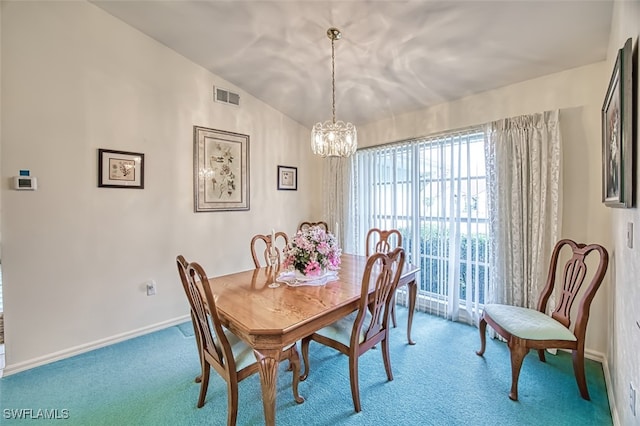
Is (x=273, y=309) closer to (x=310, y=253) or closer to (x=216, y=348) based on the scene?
(x=216, y=348)

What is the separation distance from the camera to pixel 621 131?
1.39 metres

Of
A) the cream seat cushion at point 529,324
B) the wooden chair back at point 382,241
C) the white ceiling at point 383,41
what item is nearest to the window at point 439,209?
the wooden chair back at point 382,241

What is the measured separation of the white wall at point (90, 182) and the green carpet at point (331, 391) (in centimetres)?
42

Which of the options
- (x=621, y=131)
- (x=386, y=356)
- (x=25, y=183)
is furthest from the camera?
(x=25, y=183)

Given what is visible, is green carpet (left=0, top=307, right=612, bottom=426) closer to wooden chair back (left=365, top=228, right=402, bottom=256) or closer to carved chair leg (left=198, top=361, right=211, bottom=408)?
carved chair leg (left=198, top=361, right=211, bottom=408)

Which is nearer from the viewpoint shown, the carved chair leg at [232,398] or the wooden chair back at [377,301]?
the carved chair leg at [232,398]

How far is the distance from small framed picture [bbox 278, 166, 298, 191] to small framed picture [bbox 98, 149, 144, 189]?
1.77m

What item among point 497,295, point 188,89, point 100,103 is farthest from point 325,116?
point 497,295

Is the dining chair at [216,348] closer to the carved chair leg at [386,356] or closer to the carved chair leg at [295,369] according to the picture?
the carved chair leg at [295,369]

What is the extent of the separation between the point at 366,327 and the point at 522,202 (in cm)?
187

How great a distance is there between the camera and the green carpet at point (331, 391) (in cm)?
177

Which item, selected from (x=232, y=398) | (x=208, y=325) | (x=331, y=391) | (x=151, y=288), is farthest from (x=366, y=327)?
(x=151, y=288)

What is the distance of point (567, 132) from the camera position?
2463 mm

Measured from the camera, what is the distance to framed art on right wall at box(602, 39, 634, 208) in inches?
50.7
